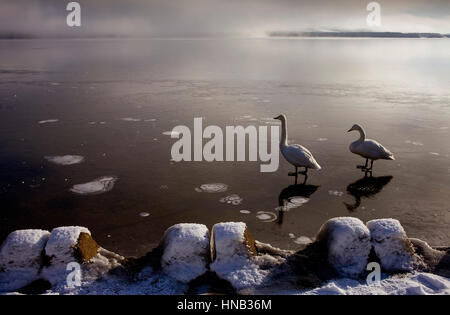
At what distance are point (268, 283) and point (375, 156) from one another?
18.1 ft

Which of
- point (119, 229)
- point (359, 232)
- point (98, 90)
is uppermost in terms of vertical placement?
point (98, 90)

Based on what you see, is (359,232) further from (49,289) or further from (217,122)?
(217,122)

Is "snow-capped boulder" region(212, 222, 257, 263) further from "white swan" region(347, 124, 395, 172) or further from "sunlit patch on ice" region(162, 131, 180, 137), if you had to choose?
"sunlit patch on ice" region(162, 131, 180, 137)

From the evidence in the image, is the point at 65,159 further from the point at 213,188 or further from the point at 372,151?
the point at 372,151

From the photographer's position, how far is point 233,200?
6.91 metres

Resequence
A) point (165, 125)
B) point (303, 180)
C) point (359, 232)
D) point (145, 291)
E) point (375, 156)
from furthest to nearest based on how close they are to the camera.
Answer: point (165, 125) < point (375, 156) < point (303, 180) < point (359, 232) < point (145, 291)

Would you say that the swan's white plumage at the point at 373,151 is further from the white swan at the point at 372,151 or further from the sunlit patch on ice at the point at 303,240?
the sunlit patch on ice at the point at 303,240

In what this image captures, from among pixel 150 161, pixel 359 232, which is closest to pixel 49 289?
pixel 359 232

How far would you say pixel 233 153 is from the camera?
31.7ft

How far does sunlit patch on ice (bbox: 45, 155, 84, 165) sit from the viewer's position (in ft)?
28.5

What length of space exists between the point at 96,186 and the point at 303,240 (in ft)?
13.3
